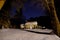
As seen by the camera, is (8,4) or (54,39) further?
(8,4)

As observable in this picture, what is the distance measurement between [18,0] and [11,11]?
0.60ft

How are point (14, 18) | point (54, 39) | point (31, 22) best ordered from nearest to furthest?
point (54, 39)
point (31, 22)
point (14, 18)

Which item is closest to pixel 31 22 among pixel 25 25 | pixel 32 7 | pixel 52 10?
pixel 25 25

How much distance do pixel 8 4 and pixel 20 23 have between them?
1.06 feet

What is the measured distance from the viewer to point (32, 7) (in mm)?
1678

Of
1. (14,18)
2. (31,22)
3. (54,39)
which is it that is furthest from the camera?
(14,18)

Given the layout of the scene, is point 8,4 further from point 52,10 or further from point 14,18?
point 52,10

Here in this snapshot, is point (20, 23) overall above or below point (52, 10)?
below

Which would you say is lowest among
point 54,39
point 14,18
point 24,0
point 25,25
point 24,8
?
point 54,39

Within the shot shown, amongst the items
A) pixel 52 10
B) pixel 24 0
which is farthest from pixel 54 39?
pixel 24 0

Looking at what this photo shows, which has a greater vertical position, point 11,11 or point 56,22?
point 11,11

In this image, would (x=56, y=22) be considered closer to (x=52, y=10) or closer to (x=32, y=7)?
(x=52, y=10)

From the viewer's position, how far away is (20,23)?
1645mm

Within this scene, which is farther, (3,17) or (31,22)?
(3,17)
